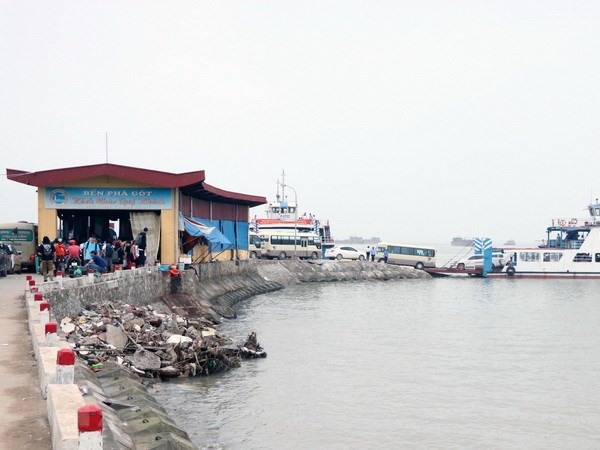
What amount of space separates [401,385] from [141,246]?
14889 millimetres

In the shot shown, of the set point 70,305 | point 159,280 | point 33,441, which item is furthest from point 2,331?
point 159,280

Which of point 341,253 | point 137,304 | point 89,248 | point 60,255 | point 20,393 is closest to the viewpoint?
point 20,393

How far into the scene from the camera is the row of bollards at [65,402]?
5.50 meters

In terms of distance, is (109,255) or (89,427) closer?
(89,427)

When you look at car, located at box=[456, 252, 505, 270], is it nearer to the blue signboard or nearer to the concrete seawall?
the concrete seawall

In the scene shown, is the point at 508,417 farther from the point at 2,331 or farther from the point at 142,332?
the point at 2,331

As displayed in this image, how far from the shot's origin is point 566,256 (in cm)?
6259

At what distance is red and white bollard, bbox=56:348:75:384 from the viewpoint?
8.04 m

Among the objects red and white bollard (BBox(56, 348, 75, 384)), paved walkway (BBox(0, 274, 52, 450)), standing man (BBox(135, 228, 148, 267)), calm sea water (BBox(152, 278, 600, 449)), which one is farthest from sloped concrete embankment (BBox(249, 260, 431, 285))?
red and white bollard (BBox(56, 348, 75, 384))

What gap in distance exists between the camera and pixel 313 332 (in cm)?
2762

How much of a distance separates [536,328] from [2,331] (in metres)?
23.3

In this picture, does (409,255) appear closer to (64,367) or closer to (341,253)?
(341,253)

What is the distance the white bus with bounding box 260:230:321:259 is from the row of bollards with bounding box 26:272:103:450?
49322 mm

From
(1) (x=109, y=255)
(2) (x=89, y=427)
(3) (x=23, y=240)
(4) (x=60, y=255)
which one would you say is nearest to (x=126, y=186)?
(1) (x=109, y=255)
